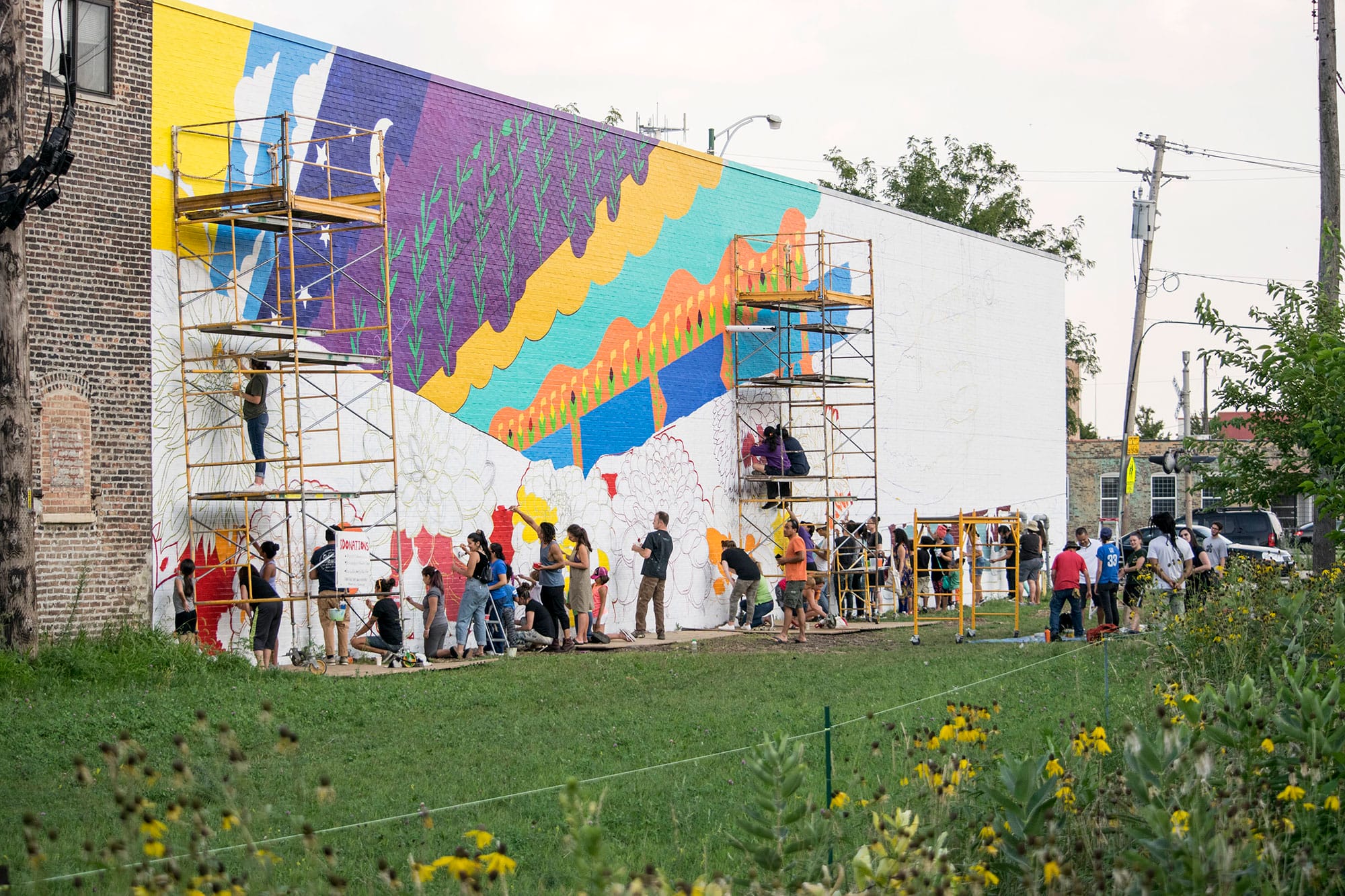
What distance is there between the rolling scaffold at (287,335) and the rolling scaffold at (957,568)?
26.5ft

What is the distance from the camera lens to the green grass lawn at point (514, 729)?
8258 millimetres

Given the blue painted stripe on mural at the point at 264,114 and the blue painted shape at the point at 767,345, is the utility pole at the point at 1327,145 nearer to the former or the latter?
the blue painted shape at the point at 767,345

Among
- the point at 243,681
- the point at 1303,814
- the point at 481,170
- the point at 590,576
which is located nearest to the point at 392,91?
the point at 481,170

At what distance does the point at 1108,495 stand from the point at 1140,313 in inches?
803

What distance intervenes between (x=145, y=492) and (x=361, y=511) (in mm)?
3149

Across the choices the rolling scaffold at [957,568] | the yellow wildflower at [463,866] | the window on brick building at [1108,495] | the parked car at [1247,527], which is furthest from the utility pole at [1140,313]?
the yellow wildflower at [463,866]

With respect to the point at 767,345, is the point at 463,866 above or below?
below

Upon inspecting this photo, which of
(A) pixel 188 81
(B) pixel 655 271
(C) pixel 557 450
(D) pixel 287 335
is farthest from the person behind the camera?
(B) pixel 655 271

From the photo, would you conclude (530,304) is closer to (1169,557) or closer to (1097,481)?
(1169,557)

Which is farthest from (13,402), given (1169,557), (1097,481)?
(1097,481)

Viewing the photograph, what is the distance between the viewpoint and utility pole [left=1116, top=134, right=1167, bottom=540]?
34.1m

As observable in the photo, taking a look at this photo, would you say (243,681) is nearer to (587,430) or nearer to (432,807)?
(432,807)

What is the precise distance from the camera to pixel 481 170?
824 inches

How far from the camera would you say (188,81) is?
16.8 meters
